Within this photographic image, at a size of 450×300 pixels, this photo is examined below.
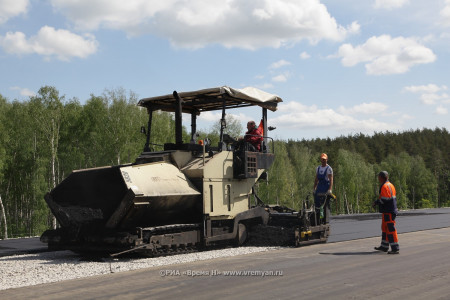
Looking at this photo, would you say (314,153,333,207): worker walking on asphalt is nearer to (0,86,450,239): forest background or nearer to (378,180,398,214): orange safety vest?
(378,180,398,214): orange safety vest

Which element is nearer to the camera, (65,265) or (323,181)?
(65,265)

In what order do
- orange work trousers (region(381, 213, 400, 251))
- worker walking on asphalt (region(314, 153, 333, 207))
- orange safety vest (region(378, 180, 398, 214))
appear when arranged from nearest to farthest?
orange work trousers (region(381, 213, 400, 251)) < orange safety vest (region(378, 180, 398, 214)) < worker walking on asphalt (region(314, 153, 333, 207))

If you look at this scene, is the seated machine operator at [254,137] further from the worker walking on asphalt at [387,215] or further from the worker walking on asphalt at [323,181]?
the worker walking on asphalt at [387,215]

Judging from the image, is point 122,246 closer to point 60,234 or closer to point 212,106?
point 60,234

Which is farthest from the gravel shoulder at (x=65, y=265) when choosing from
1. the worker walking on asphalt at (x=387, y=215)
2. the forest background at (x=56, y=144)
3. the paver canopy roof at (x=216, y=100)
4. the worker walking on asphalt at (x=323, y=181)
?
the forest background at (x=56, y=144)

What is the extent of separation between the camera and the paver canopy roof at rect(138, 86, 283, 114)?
10414 millimetres

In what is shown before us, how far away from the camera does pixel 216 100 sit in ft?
35.4

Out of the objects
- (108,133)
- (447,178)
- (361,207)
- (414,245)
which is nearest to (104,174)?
(414,245)

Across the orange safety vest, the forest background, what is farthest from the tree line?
the orange safety vest

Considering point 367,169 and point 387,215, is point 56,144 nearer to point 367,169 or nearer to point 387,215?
point 387,215

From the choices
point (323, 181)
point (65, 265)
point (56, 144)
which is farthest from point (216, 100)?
point (56, 144)

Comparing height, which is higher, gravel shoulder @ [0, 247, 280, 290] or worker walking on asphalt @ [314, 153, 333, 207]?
worker walking on asphalt @ [314, 153, 333, 207]

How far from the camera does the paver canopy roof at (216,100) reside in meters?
10.4

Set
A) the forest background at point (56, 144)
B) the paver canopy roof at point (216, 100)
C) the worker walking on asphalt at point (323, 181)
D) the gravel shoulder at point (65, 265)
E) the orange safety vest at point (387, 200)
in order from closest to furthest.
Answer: the gravel shoulder at point (65, 265)
the orange safety vest at point (387, 200)
the paver canopy roof at point (216, 100)
the worker walking on asphalt at point (323, 181)
the forest background at point (56, 144)
